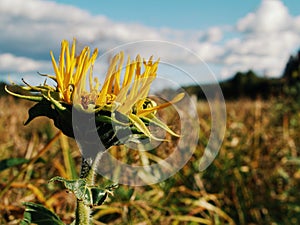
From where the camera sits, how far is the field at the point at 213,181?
2.15m

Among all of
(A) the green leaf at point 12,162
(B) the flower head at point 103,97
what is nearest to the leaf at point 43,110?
(B) the flower head at point 103,97

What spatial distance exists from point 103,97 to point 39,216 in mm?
249

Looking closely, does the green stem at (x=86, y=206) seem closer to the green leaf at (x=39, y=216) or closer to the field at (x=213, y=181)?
the green leaf at (x=39, y=216)

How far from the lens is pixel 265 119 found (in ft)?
12.9

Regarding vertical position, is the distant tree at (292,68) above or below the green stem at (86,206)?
above

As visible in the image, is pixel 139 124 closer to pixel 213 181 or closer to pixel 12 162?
pixel 12 162

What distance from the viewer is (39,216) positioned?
2.59 feet

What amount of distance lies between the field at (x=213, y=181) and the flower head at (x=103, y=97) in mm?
1140

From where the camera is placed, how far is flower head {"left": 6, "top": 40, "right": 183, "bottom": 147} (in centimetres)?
72

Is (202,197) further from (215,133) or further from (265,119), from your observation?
(265,119)

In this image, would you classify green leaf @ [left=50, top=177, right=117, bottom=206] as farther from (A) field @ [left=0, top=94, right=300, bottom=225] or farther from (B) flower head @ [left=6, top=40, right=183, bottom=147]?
(A) field @ [left=0, top=94, right=300, bottom=225]

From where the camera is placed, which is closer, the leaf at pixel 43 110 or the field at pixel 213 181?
the leaf at pixel 43 110

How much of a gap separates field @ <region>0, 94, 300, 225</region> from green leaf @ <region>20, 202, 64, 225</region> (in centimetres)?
105

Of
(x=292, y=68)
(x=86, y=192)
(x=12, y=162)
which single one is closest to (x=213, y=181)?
(x=12, y=162)
